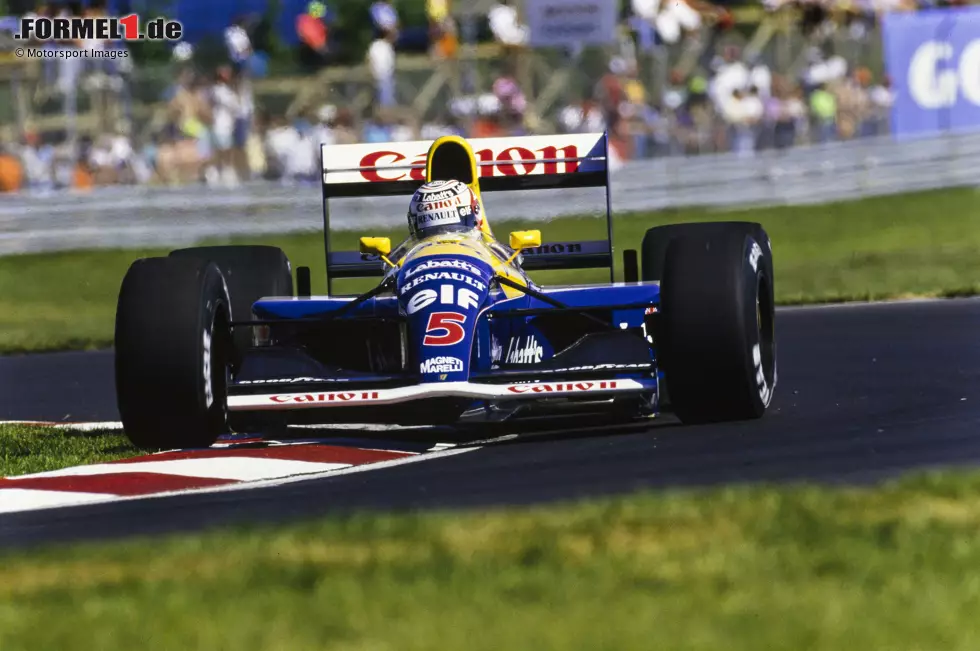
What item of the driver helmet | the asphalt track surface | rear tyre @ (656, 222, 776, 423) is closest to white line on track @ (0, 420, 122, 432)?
the asphalt track surface

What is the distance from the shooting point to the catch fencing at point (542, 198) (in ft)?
73.9

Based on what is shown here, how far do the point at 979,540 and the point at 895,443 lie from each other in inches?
91.0

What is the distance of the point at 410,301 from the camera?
28.4ft

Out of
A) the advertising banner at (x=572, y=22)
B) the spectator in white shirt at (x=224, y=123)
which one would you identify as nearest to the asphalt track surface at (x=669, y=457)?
the spectator in white shirt at (x=224, y=123)

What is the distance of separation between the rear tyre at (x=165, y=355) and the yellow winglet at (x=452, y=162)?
6.63 ft

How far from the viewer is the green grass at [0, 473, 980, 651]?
452cm

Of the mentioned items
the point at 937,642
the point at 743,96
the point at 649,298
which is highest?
the point at 743,96

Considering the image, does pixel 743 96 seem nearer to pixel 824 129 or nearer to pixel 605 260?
pixel 824 129

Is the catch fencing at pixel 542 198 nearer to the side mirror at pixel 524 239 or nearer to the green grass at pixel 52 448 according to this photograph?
the green grass at pixel 52 448

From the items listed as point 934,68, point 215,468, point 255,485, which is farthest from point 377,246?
point 934,68

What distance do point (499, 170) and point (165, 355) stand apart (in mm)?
3176

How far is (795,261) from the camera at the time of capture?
19484 mm

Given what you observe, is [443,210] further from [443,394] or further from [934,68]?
[934,68]

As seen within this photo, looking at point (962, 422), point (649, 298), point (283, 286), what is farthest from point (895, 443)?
point (283, 286)
